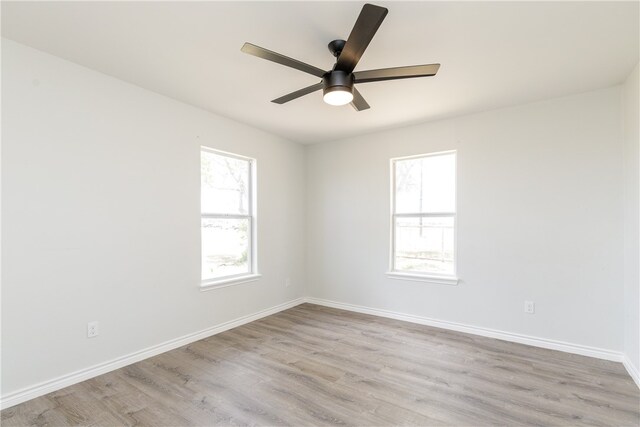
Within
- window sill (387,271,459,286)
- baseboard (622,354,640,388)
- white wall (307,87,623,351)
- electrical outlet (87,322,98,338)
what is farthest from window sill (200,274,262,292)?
baseboard (622,354,640,388)

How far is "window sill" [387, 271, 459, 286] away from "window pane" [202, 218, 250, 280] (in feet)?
6.38

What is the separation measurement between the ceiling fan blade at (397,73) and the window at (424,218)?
202 centimetres

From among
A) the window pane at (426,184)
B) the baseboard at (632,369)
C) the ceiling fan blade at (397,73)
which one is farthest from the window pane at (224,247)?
the baseboard at (632,369)

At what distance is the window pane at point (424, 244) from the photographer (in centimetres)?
373

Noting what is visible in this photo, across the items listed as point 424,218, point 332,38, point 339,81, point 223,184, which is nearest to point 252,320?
point 223,184

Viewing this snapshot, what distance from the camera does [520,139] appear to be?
3.24m

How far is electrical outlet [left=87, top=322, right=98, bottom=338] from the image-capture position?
8.13ft

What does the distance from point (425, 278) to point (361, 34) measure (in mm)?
2994

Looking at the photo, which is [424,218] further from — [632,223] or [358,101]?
[358,101]

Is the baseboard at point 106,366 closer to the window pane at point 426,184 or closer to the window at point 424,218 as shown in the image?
the window at point 424,218

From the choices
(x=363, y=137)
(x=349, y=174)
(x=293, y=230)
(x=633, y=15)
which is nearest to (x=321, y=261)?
(x=293, y=230)

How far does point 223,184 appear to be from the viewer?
372 cm

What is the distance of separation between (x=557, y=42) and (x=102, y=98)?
3.51 meters

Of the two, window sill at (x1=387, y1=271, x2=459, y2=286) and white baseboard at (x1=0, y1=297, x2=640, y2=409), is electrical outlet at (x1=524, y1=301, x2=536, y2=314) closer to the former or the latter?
white baseboard at (x1=0, y1=297, x2=640, y2=409)
